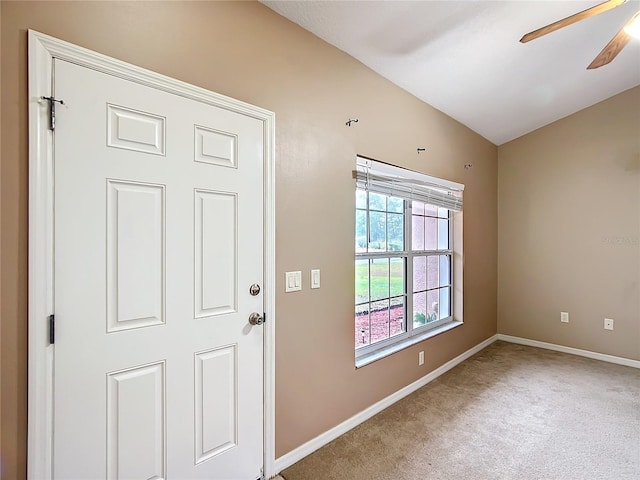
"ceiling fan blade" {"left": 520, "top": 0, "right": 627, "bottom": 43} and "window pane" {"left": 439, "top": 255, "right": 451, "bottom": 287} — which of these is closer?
"ceiling fan blade" {"left": 520, "top": 0, "right": 627, "bottom": 43}

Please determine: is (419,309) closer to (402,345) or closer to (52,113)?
(402,345)

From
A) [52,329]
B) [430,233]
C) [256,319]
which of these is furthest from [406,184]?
[52,329]

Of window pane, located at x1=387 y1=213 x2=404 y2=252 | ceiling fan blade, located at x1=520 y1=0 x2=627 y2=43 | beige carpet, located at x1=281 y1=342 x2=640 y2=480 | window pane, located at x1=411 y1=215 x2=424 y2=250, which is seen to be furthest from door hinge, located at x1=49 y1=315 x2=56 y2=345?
window pane, located at x1=411 y1=215 x2=424 y2=250

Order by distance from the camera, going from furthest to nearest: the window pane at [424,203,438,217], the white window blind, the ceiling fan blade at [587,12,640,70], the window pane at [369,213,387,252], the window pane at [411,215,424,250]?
the window pane at [424,203,438,217], the window pane at [411,215,424,250], the window pane at [369,213,387,252], the white window blind, the ceiling fan blade at [587,12,640,70]

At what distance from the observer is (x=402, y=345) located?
9.18 feet

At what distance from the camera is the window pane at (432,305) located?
10.9 ft

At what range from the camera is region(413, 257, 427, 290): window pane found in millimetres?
3127

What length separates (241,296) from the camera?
1.70 m

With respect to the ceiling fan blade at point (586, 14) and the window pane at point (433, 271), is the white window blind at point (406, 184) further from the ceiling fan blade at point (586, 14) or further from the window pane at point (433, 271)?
the ceiling fan blade at point (586, 14)

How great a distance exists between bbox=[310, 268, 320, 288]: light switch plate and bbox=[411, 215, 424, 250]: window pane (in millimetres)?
1334

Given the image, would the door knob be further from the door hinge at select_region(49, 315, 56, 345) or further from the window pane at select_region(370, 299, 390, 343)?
the window pane at select_region(370, 299, 390, 343)

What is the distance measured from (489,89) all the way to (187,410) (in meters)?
3.34

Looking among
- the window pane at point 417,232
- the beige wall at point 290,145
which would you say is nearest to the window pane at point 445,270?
the window pane at point 417,232

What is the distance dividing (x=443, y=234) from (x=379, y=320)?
55.0 inches
